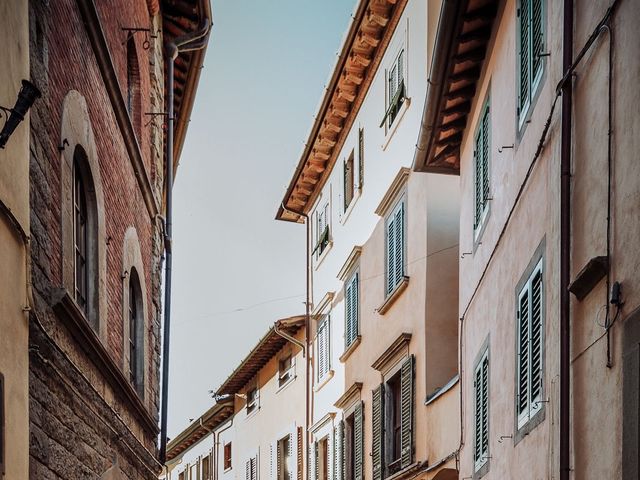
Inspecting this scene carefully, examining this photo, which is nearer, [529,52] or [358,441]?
[529,52]

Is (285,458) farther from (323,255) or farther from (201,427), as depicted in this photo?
(201,427)

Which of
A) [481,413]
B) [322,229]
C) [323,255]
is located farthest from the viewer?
[322,229]

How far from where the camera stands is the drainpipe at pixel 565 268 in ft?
30.7

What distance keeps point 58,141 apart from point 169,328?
24.8 feet

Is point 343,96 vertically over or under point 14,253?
over

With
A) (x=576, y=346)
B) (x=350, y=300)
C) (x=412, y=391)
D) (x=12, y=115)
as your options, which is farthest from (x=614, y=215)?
(x=350, y=300)

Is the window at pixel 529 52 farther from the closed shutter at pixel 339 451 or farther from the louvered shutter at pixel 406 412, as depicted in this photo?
the closed shutter at pixel 339 451

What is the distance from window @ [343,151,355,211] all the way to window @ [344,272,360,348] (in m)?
1.73

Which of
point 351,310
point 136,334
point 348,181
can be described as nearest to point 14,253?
point 136,334

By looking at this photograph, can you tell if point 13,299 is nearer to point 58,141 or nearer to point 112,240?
point 58,141

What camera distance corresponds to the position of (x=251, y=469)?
37.1 m

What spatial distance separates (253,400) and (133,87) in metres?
22.0

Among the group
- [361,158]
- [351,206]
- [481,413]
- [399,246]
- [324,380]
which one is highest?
[361,158]

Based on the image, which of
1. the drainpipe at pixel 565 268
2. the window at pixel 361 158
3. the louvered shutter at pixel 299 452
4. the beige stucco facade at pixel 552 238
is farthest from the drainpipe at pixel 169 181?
the louvered shutter at pixel 299 452
